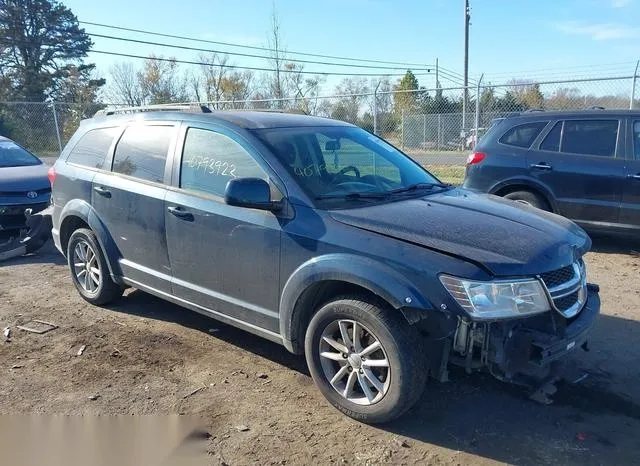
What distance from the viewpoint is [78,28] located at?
44.0 metres

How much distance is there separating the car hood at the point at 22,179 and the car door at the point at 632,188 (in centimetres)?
798

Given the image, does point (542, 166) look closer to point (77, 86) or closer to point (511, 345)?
point (511, 345)

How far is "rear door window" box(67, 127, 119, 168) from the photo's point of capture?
516 centimetres

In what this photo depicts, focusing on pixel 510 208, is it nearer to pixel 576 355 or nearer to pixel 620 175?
pixel 576 355

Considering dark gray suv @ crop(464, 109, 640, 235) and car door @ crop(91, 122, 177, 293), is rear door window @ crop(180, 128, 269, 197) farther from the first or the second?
dark gray suv @ crop(464, 109, 640, 235)

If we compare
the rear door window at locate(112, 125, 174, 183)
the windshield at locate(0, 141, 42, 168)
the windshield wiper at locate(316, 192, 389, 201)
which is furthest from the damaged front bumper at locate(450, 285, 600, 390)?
the windshield at locate(0, 141, 42, 168)

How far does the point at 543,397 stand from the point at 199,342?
262cm

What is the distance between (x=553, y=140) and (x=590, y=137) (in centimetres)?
45

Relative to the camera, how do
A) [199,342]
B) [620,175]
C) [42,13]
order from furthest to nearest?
1. [42,13]
2. [620,175]
3. [199,342]

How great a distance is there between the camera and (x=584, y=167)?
7090mm

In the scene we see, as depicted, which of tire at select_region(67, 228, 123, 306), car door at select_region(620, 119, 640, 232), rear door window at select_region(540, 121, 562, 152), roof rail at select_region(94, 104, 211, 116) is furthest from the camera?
rear door window at select_region(540, 121, 562, 152)

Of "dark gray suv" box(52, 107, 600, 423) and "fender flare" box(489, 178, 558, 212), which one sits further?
"fender flare" box(489, 178, 558, 212)

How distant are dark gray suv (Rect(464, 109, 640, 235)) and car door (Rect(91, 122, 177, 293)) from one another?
4830 mm

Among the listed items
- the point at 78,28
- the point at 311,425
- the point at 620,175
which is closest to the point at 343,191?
the point at 311,425
